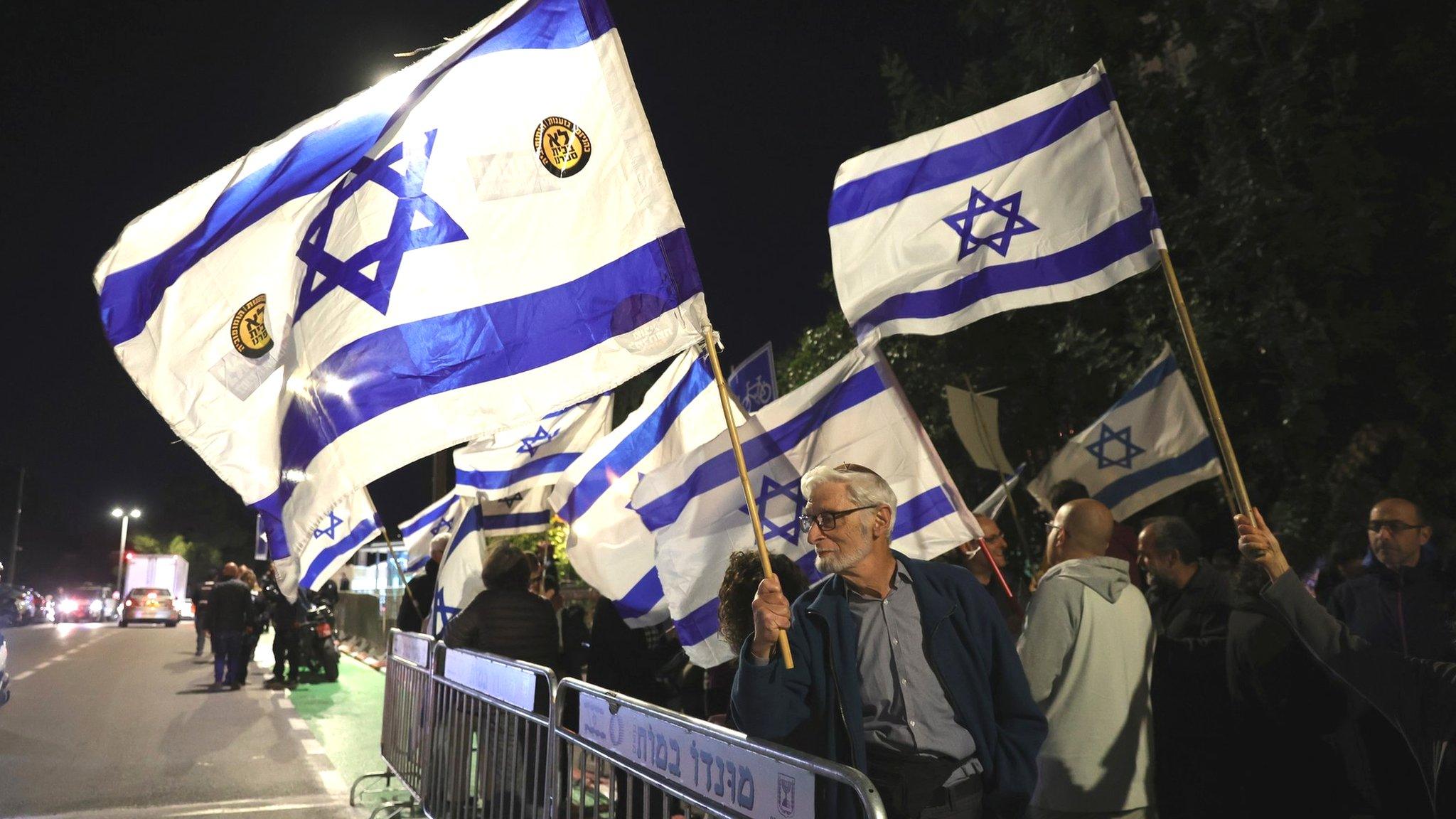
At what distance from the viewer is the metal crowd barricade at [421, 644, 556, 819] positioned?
557 cm

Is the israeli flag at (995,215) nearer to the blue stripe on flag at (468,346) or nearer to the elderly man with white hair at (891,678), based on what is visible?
the blue stripe on flag at (468,346)

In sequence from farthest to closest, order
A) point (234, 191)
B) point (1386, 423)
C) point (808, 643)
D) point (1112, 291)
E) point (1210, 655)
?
point (1112, 291), point (1386, 423), point (234, 191), point (1210, 655), point (808, 643)

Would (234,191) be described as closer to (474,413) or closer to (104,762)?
(474,413)

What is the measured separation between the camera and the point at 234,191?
5.20m

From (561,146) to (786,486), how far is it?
2.34 meters

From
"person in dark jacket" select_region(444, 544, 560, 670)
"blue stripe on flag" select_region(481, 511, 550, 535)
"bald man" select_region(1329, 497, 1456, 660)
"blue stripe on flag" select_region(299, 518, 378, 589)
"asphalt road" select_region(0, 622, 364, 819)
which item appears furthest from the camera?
"blue stripe on flag" select_region(481, 511, 550, 535)

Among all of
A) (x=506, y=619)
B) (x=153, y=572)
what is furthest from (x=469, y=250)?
(x=153, y=572)

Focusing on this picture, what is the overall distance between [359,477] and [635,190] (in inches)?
60.6

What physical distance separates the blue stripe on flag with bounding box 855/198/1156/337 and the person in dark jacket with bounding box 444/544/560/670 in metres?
2.57

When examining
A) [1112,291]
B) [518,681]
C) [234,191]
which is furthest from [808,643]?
[1112,291]

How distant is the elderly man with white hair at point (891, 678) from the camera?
3.39m

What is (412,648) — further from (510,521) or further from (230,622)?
(230,622)

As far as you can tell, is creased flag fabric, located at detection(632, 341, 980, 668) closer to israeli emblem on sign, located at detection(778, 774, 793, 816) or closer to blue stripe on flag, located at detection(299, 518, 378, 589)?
israeli emblem on sign, located at detection(778, 774, 793, 816)

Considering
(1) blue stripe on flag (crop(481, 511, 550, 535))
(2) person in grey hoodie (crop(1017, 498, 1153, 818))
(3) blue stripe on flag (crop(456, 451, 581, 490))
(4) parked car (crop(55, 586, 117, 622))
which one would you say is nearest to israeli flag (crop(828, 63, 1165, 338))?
(2) person in grey hoodie (crop(1017, 498, 1153, 818))
